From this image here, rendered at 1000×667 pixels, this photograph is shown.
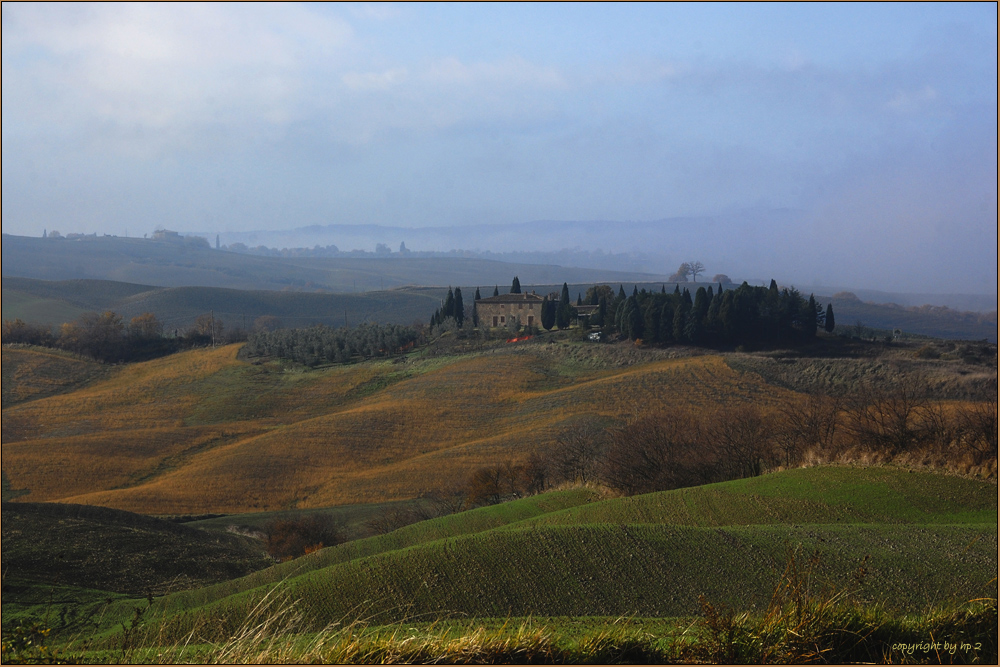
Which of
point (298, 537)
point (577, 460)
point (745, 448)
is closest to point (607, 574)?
point (298, 537)

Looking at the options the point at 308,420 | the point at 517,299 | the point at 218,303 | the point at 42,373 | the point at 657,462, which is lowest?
the point at 308,420

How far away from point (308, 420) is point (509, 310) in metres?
36.1

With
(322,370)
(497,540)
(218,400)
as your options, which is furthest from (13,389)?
(497,540)

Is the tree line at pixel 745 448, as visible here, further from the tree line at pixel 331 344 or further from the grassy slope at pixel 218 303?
the grassy slope at pixel 218 303

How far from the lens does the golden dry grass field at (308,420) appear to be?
39.1 m

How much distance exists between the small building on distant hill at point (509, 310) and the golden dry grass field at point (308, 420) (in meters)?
15.3

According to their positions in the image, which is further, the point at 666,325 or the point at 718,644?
the point at 666,325

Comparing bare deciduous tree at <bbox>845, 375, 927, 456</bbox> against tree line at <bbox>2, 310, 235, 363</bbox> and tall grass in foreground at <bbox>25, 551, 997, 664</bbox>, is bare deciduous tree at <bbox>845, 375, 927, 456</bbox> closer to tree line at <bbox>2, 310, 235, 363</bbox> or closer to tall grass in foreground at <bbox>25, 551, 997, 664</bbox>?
tall grass in foreground at <bbox>25, 551, 997, 664</bbox>

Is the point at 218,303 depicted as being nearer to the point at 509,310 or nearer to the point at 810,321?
the point at 509,310

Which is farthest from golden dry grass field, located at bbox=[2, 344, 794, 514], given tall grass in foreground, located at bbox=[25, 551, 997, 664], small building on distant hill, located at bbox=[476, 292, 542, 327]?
tall grass in foreground, located at bbox=[25, 551, 997, 664]

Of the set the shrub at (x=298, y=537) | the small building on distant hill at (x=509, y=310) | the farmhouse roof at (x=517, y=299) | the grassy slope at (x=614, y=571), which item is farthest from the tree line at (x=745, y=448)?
the farmhouse roof at (x=517, y=299)

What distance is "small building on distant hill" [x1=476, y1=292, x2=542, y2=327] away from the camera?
83.0 metres

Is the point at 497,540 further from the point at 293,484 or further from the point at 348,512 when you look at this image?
the point at 293,484

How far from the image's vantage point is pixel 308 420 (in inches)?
2063
